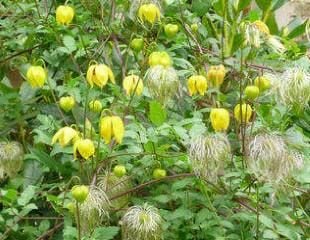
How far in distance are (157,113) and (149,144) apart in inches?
2.9

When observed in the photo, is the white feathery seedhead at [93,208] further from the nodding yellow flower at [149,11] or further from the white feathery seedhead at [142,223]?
the nodding yellow flower at [149,11]

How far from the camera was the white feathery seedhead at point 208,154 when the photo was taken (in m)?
1.60

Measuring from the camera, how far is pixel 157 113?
1750 mm

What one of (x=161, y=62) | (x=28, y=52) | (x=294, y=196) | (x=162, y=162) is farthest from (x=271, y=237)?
(x=28, y=52)

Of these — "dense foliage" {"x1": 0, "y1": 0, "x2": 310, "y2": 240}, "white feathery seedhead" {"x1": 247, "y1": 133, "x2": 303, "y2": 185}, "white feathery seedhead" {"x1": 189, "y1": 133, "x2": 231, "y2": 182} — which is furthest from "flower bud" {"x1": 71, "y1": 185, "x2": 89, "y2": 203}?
"white feathery seedhead" {"x1": 247, "y1": 133, "x2": 303, "y2": 185}

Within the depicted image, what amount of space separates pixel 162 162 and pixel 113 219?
18 centimetres

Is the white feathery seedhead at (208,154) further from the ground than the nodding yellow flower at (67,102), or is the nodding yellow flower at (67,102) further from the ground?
the nodding yellow flower at (67,102)

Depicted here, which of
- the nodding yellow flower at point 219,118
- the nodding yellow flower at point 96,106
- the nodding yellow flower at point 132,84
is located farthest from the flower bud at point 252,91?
the nodding yellow flower at point 96,106

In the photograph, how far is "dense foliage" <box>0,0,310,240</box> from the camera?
163cm

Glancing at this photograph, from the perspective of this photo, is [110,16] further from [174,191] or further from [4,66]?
[174,191]

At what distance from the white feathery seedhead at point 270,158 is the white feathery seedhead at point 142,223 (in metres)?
0.23

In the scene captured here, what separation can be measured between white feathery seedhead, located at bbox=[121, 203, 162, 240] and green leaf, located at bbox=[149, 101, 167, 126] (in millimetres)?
205

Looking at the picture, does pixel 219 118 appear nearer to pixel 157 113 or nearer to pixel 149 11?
pixel 157 113

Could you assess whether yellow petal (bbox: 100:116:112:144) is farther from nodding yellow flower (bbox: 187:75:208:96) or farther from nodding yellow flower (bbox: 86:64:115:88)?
nodding yellow flower (bbox: 187:75:208:96)
